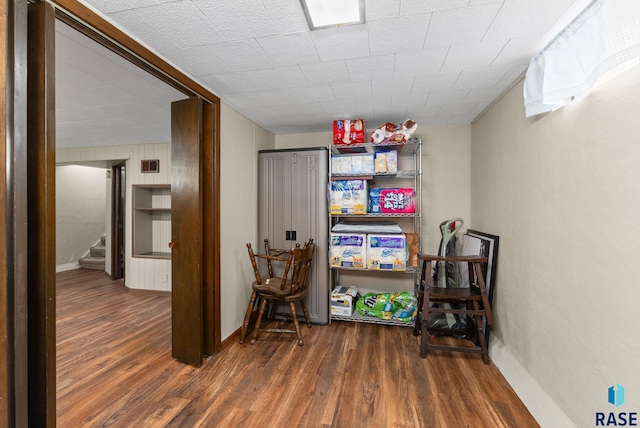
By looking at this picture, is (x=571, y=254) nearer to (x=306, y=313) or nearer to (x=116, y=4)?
(x=306, y=313)

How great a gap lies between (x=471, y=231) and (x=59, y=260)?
285 inches

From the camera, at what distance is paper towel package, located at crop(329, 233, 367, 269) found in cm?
290

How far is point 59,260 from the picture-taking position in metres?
5.41

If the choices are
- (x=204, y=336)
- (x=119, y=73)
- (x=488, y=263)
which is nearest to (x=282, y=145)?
(x=119, y=73)

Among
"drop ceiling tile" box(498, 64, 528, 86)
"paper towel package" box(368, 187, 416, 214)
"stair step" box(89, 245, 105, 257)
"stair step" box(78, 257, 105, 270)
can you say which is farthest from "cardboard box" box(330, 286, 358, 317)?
"stair step" box(89, 245, 105, 257)

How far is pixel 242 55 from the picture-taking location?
1766 mm

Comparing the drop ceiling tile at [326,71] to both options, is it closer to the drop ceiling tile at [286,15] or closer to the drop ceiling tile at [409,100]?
the drop ceiling tile at [286,15]

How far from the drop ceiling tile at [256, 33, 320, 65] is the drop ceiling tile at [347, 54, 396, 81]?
274 mm

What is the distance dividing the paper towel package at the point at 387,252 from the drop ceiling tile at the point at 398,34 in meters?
1.71

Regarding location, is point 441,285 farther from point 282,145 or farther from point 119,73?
point 119,73

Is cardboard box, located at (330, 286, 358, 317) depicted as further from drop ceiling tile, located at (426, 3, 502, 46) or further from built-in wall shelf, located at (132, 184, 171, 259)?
built-in wall shelf, located at (132, 184, 171, 259)

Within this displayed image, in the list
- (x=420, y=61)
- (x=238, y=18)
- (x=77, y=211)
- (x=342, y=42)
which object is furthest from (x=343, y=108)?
(x=77, y=211)

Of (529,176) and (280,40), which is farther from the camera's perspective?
(529,176)

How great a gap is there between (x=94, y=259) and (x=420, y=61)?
6835mm
